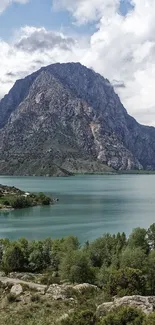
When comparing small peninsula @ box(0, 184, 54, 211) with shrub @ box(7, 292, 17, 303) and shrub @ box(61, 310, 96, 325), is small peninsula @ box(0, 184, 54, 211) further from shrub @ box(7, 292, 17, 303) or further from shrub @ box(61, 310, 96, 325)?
shrub @ box(61, 310, 96, 325)

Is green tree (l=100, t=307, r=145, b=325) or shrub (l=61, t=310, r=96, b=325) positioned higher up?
green tree (l=100, t=307, r=145, b=325)

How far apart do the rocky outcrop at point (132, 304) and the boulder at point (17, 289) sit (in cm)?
1075

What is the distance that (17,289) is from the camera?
39.4m

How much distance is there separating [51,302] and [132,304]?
866 cm

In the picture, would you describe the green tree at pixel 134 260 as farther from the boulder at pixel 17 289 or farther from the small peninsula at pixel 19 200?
the small peninsula at pixel 19 200

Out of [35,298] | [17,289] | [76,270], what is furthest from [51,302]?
[76,270]

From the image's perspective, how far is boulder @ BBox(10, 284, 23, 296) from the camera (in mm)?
38406

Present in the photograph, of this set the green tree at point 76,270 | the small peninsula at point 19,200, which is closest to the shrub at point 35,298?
the green tree at point 76,270

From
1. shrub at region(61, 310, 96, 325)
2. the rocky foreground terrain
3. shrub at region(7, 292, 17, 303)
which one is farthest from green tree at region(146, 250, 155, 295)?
shrub at region(61, 310, 96, 325)

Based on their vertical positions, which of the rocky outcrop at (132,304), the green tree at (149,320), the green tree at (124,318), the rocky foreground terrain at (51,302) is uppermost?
the green tree at (149,320)

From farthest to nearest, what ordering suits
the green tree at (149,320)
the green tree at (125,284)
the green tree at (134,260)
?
the green tree at (134,260)
the green tree at (125,284)
the green tree at (149,320)

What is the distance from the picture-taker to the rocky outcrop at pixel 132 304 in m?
29.6

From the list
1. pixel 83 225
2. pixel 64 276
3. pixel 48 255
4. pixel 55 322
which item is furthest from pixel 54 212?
pixel 55 322

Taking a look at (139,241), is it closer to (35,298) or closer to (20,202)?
(35,298)
